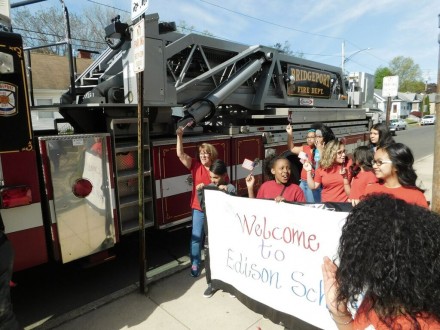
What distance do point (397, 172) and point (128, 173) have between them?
2580 mm

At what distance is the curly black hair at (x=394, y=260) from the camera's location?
3.60 ft

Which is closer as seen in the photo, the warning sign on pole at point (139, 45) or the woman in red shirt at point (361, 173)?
the warning sign on pole at point (139, 45)

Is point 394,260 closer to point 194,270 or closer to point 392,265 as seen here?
point 392,265

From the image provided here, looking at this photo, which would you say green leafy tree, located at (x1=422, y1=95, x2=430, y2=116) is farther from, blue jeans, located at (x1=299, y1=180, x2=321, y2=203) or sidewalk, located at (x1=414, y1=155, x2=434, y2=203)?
blue jeans, located at (x1=299, y1=180, x2=321, y2=203)

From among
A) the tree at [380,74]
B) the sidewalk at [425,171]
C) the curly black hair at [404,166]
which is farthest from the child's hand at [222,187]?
the tree at [380,74]

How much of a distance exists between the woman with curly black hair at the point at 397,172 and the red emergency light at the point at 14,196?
277cm

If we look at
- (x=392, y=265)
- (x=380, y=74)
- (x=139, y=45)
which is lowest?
(x=392, y=265)

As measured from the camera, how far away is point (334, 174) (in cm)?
366

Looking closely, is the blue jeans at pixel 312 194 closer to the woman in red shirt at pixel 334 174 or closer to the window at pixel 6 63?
the woman in red shirt at pixel 334 174

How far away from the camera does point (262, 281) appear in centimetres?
258

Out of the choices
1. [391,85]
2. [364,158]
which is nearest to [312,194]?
[364,158]

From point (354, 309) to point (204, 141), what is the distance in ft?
10.1

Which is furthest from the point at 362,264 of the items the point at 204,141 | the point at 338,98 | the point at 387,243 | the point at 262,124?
the point at 338,98

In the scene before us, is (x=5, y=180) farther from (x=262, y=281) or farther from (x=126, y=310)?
(x=262, y=281)
